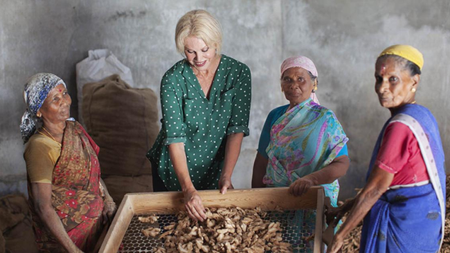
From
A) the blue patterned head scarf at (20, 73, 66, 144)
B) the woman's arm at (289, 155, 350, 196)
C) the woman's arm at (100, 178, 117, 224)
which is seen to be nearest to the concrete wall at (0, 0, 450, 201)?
the blue patterned head scarf at (20, 73, 66, 144)

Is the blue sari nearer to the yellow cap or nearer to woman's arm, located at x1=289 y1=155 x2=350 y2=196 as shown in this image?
the yellow cap

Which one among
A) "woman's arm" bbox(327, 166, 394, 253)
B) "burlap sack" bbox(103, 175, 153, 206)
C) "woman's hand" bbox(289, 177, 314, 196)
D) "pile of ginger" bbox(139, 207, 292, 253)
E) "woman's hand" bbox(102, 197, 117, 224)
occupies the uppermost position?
"woman's arm" bbox(327, 166, 394, 253)

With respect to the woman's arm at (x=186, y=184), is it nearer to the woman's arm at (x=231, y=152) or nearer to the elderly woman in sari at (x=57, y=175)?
the woman's arm at (x=231, y=152)

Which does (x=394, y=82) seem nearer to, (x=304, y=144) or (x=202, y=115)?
(x=304, y=144)

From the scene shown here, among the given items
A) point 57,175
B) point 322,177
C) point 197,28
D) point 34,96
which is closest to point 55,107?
point 34,96

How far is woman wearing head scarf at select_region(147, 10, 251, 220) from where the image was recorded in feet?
8.87

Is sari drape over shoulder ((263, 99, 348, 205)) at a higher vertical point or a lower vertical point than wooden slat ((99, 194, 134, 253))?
higher

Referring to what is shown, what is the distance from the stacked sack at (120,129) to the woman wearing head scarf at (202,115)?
1.26m

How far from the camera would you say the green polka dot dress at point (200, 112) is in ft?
9.00

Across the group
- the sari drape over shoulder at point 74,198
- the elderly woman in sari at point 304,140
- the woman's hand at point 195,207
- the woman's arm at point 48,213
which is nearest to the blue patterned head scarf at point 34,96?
the sari drape over shoulder at point 74,198

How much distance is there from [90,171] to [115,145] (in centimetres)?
163

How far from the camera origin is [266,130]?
289 centimetres

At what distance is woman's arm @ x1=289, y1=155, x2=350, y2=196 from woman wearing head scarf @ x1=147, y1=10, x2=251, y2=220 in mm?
432

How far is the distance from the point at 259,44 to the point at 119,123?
5.28ft
